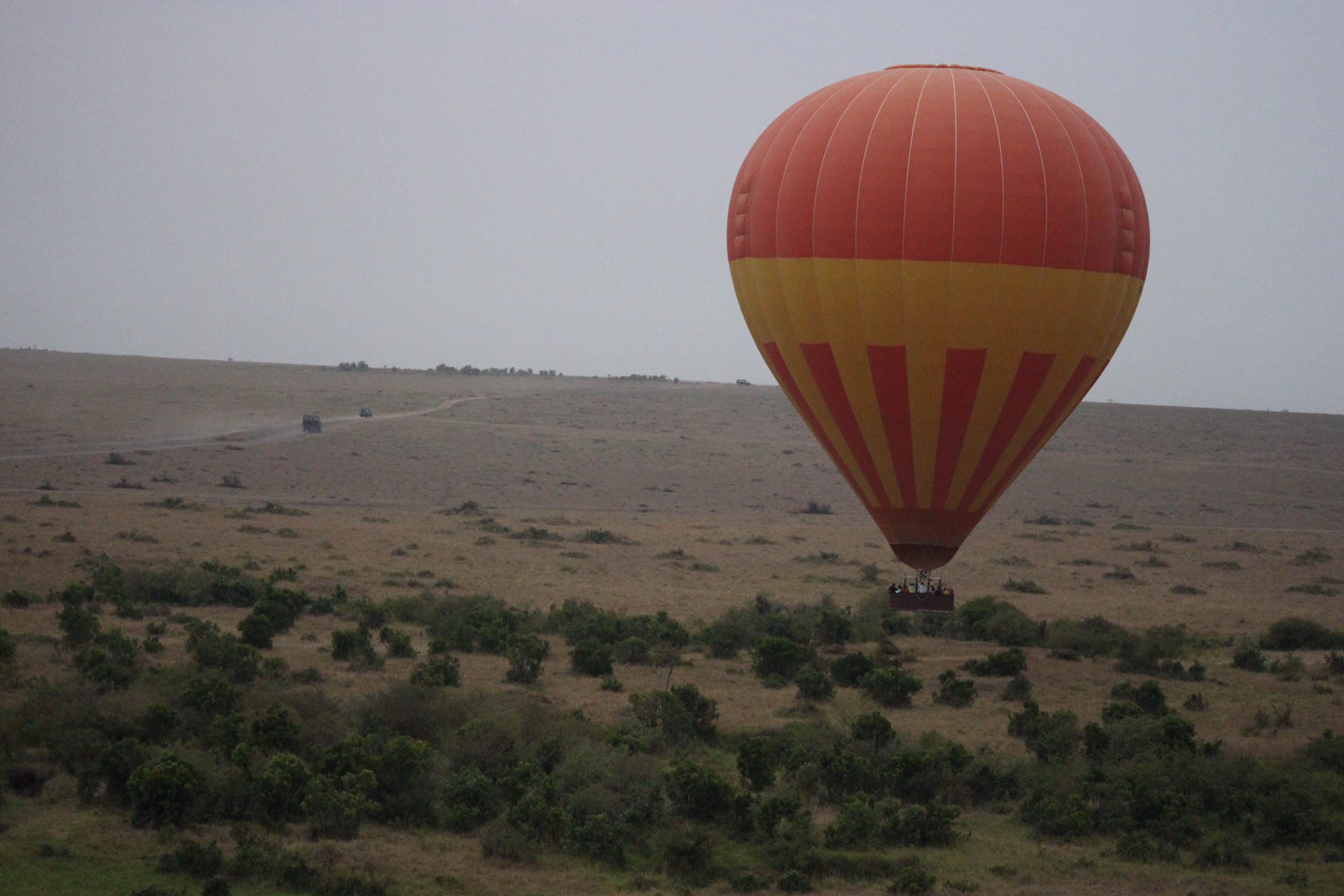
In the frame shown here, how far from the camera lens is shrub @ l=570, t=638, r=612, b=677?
981 inches

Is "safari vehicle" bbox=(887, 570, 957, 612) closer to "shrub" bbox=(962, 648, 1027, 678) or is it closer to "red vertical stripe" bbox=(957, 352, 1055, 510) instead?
"red vertical stripe" bbox=(957, 352, 1055, 510)

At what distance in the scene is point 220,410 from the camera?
3553 inches

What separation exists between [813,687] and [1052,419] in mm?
6561

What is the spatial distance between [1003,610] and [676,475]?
38.2 meters

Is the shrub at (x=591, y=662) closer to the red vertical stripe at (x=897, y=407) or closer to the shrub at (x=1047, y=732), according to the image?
the shrub at (x=1047, y=732)

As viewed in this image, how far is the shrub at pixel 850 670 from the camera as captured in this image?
24969mm

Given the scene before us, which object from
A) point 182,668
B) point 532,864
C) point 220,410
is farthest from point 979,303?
point 220,410

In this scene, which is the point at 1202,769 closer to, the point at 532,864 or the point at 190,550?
the point at 532,864

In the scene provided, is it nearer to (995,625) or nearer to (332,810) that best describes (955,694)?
(995,625)

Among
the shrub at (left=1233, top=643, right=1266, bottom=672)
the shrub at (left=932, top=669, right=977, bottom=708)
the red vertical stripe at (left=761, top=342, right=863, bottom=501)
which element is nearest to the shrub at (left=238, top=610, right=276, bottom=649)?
the red vertical stripe at (left=761, top=342, right=863, bottom=501)

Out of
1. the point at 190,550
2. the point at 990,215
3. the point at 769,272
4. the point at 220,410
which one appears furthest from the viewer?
the point at 220,410

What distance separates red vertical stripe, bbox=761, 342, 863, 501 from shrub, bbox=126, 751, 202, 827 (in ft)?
33.9

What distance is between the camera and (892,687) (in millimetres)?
23484

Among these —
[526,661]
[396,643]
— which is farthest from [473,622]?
[526,661]
